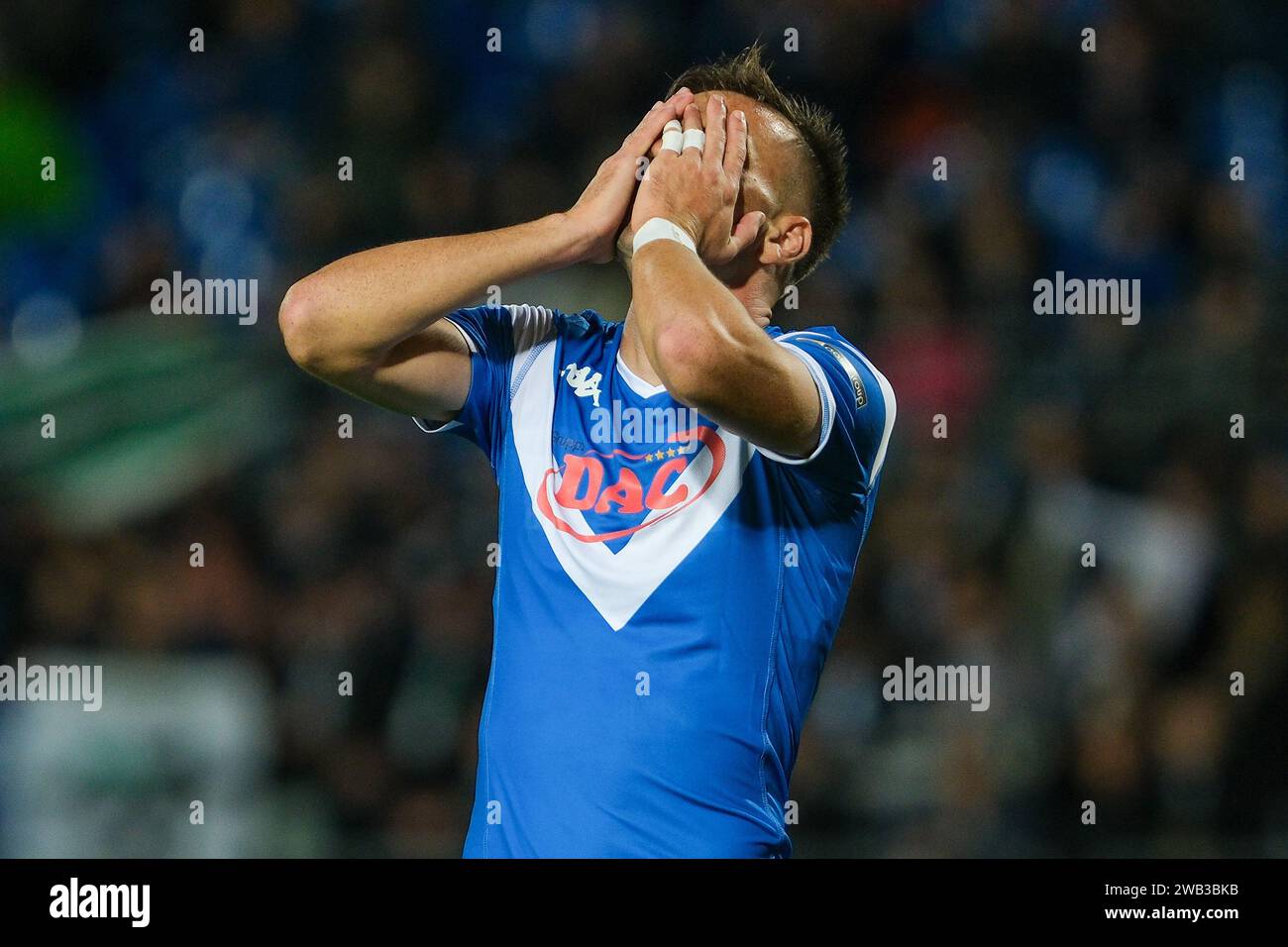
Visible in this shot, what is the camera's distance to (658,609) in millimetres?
2857

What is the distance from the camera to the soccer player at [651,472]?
9.15 feet

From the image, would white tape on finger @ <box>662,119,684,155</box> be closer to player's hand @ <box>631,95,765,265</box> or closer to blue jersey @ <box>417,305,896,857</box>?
player's hand @ <box>631,95,765,265</box>

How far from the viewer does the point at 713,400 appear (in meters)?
2.65

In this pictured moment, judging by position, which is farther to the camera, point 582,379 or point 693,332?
point 582,379

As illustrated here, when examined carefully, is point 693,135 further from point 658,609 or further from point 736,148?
point 658,609

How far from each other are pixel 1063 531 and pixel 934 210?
5.92ft

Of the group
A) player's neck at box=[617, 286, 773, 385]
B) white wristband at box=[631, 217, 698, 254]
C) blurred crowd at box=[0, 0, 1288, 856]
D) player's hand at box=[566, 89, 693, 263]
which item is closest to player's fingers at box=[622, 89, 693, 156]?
player's hand at box=[566, 89, 693, 263]

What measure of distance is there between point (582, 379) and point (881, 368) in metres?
3.49

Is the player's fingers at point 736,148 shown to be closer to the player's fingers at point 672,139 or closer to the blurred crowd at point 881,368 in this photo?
the player's fingers at point 672,139

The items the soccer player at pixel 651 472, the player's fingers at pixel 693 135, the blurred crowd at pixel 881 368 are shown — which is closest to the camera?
the soccer player at pixel 651 472

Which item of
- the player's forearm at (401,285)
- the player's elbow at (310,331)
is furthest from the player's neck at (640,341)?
the player's elbow at (310,331)

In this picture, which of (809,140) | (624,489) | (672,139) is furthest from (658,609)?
(809,140)

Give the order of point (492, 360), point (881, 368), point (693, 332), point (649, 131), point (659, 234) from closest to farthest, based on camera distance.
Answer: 1. point (693, 332)
2. point (659, 234)
3. point (649, 131)
4. point (492, 360)
5. point (881, 368)

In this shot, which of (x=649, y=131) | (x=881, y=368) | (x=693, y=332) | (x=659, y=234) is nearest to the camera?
(x=693, y=332)
